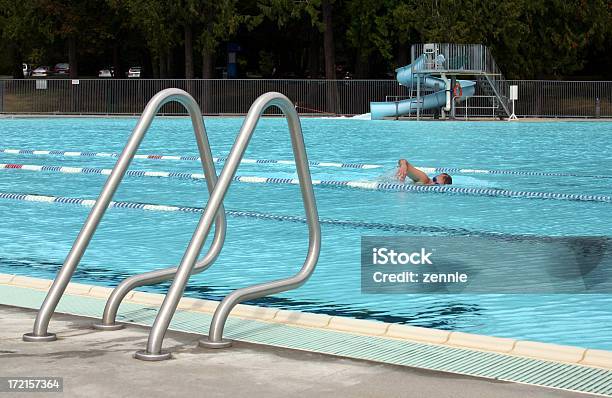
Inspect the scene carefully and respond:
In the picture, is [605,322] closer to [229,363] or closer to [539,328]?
[539,328]

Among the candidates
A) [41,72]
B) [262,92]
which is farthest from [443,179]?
[41,72]

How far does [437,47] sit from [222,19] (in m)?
12.5

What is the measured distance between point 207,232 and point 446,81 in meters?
35.2

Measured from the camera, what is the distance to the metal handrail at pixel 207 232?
523cm

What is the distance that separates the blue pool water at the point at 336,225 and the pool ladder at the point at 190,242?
1941 millimetres

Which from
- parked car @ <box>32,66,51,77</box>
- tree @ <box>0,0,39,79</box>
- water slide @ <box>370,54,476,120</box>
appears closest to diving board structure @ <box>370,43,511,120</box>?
water slide @ <box>370,54,476,120</box>

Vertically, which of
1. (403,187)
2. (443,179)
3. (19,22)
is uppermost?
(19,22)

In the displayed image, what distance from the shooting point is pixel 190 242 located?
17.3 ft

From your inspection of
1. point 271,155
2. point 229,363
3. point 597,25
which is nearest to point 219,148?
point 271,155

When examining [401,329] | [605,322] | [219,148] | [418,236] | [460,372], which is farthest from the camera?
[219,148]

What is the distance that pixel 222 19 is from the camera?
1945 inches

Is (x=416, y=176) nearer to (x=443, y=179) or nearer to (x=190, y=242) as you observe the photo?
(x=443, y=179)

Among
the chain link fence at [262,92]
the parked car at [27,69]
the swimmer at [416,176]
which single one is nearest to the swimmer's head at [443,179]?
the swimmer at [416,176]

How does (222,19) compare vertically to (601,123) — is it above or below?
above
